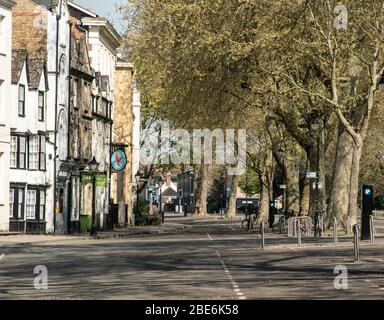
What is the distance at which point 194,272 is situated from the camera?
89.9 feet

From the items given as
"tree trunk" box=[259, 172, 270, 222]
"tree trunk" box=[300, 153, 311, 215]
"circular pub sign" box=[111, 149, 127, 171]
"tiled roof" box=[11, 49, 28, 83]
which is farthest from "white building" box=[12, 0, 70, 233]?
"tree trunk" box=[259, 172, 270, 222]

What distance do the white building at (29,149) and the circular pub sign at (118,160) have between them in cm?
1242

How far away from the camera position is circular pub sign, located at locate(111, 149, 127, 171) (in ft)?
248

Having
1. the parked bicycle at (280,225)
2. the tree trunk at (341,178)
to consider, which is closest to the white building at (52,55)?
the parked bicycle at (280,225)

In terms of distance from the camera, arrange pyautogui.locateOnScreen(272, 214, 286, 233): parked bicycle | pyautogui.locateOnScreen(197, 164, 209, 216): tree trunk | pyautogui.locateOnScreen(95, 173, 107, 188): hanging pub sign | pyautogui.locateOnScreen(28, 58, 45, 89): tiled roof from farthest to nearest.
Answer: pyautogui.locateOnScreen(197, 164, 209, 216): tree trunk → pyautogui.locateOnScreen(95, 173, 107, 188): hanging pub sign → pyautogui.locateOnScreen(28, 58, 45, 89): tiled roof → pyautogui.locateOnScreen(272, 214, 286, 233): parked bicycle

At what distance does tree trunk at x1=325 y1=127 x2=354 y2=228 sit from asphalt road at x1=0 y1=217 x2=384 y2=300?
11.9m

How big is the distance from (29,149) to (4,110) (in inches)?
167

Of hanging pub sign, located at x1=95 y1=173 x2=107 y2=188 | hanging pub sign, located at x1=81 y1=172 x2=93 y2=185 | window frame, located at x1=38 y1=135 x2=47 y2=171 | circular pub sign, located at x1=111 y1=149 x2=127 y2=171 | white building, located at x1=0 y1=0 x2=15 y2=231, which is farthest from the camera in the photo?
circular pub sign, located at x1=111 y1=149 x2=127 y2=171

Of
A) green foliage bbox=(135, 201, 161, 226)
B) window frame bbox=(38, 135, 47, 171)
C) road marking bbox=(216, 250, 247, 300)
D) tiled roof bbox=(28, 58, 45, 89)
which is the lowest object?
road marking bbox=(216, 250, 247, 300)

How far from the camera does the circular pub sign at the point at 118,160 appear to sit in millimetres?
75562

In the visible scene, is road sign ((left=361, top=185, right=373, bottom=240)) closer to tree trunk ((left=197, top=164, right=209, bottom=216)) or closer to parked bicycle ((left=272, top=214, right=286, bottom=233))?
parked bicycle ((left=272, top=214, right=286, bottom=233))

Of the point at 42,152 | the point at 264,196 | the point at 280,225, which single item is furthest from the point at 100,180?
the point at 264,196

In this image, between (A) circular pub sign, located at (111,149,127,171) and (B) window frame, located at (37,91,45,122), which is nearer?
(B) window frame, located at (37,91,45,122)

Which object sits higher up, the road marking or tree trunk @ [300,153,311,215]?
tree trunk @ [300,153,311,215]
